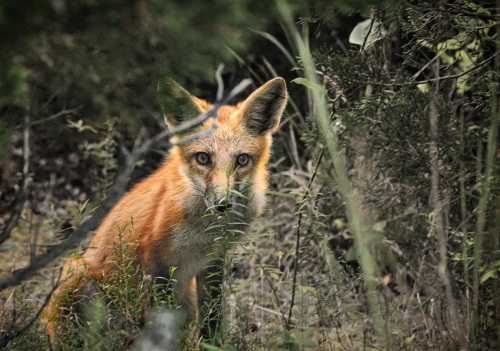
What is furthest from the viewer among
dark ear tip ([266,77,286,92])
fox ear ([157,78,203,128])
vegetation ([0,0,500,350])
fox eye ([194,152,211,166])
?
fox eye ([194,152,211,166])

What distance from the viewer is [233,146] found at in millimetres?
3807

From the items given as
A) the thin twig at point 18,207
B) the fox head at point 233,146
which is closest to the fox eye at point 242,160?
the fox head at point 233,146

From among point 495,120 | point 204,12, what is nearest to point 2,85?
point 204,12

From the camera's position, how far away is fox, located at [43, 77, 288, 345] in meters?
3.46

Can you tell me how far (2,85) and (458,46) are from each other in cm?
264

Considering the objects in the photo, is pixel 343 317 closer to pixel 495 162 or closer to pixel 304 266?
pixel 304 266

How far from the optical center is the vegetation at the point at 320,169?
179 centimetres

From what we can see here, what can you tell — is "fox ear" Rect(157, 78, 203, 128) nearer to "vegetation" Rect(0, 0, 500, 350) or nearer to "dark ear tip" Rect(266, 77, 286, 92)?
"vegetation" Rect(0, 0, 500, 350)

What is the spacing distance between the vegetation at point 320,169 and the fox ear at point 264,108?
0.23 metres

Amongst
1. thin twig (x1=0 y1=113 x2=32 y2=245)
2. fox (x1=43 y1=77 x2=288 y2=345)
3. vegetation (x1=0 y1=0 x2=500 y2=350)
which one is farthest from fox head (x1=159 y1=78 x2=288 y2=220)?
thin twig (x1=0 y1=113 x2=32 y2=245)

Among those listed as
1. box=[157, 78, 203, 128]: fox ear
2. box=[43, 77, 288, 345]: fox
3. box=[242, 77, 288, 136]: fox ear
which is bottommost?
box=[43, 77, 288, 345]: fox

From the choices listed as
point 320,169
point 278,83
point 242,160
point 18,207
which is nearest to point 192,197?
point 242,160

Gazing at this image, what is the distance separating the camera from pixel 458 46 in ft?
11.3

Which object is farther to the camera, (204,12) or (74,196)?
(74,196)
